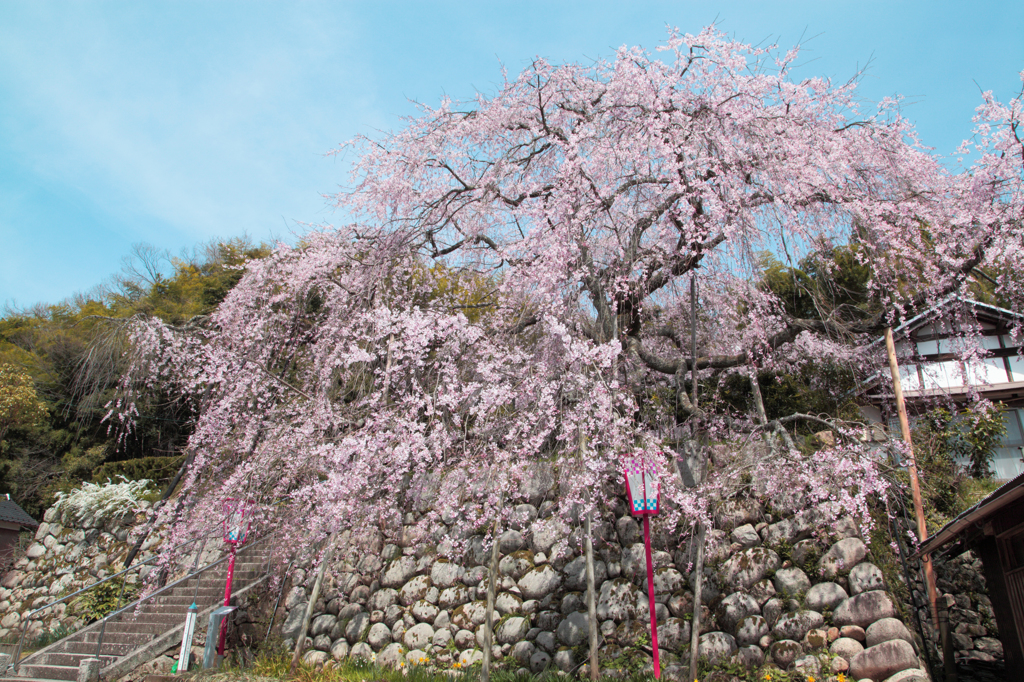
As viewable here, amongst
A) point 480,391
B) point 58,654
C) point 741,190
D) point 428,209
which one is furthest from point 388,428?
point 58,654

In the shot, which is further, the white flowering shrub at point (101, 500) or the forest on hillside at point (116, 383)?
the white flowering shrub at point (101, 500)

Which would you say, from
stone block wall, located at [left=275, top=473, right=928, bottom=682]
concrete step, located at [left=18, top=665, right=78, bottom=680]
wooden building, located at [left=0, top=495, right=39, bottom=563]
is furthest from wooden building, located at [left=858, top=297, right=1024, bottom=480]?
wooden building, located at [left=0, top=495, right=39, bottom=563]

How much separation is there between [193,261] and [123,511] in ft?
43.3

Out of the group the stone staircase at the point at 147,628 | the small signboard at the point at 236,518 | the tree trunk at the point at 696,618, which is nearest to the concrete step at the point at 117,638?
the stone staircase at the point at 147,628

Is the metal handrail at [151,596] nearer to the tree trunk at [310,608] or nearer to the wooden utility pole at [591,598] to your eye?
the tree trunk at [310,608]

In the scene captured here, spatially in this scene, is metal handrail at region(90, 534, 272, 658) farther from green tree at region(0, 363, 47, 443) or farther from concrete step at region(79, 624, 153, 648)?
green tree at region(0, 363, 47, 443)

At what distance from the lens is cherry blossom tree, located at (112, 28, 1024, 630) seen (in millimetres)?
6816

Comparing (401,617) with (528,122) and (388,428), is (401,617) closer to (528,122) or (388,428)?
(388,428)

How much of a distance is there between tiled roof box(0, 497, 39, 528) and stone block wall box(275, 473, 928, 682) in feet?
33.9

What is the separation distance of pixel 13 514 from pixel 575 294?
1700 centimetres

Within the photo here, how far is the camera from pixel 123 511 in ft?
45.0

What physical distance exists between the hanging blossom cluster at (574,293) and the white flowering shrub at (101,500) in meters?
6.35

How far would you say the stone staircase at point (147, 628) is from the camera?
9.27 metres

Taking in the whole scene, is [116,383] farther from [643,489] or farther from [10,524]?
[643,489]
